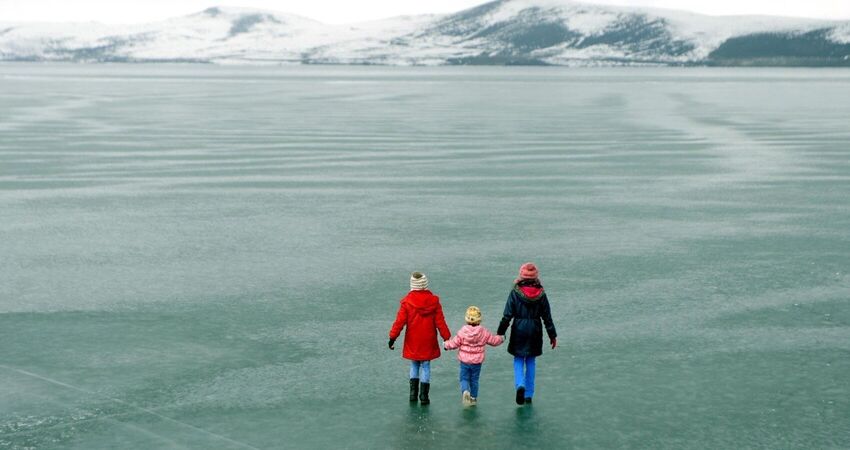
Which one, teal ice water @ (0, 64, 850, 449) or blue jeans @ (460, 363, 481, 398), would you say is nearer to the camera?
teal ice water @ (0, 64, 850, 449)

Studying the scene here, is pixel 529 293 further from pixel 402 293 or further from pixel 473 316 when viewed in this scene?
pixel 402 293

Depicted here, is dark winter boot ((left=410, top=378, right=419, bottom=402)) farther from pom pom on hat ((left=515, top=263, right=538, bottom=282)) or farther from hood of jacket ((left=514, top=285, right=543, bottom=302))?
pom pom on hat ((left=515, top=263, right=538, bottom=282))

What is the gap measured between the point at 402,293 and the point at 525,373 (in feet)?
14.1

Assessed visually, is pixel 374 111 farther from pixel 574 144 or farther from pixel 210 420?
pixel 210 420

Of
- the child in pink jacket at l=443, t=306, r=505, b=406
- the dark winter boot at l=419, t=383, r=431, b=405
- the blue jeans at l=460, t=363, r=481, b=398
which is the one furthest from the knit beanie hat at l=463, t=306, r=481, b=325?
the dark winter boot at l=419, t=383, r=431, b=405

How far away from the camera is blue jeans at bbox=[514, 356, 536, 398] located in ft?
30.9

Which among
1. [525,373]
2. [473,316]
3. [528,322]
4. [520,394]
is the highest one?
[473,316]

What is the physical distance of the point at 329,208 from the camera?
20.5 metres

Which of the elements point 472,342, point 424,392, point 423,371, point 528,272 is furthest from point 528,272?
point 424,392

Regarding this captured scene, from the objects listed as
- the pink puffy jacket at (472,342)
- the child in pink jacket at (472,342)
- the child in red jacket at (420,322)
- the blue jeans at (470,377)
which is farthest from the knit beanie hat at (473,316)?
the blue jeans at (470,377)

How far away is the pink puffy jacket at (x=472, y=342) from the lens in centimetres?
915

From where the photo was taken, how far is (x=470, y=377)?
934cm

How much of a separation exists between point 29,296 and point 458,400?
22.3 feet

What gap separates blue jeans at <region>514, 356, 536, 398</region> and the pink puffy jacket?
15.1 inches
